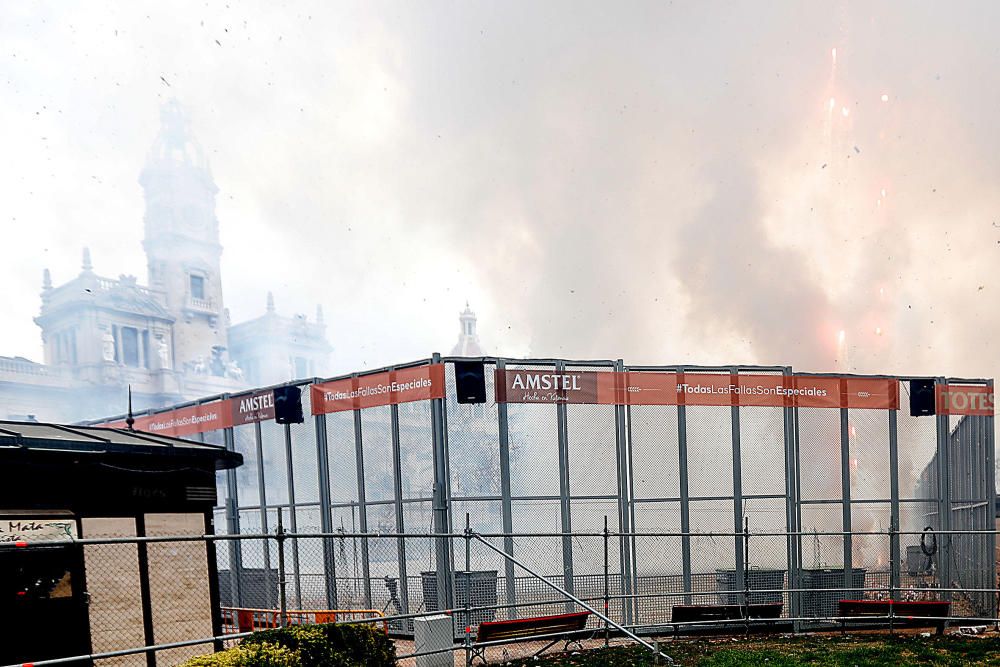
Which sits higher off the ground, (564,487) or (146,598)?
(564,487)

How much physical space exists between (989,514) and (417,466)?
41.4 ft

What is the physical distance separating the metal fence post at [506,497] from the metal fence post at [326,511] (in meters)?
3.80

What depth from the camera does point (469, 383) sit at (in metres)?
13.9

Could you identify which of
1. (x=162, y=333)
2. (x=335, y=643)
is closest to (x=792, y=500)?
(x=335, y=643)

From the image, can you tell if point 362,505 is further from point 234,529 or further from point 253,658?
point 253,658

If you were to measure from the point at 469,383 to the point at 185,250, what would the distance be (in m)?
93.5

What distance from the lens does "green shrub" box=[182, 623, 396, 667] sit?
670 cm

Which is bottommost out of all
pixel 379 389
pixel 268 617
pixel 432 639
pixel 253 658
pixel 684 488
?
pixel 268 617

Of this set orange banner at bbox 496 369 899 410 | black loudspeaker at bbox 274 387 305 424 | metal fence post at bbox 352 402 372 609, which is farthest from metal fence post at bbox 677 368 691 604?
black loudspeaker at bbox 274 387 305 424

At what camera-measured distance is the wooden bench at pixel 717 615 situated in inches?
499

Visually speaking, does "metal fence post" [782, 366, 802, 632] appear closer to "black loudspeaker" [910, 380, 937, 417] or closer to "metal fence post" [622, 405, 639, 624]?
"black loudspeaker" [910, 380, 937, 417]

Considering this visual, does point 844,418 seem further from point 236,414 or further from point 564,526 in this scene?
point 236,414

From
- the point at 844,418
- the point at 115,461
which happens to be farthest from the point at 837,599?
the point at 115,461

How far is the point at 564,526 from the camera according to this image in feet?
45.8
